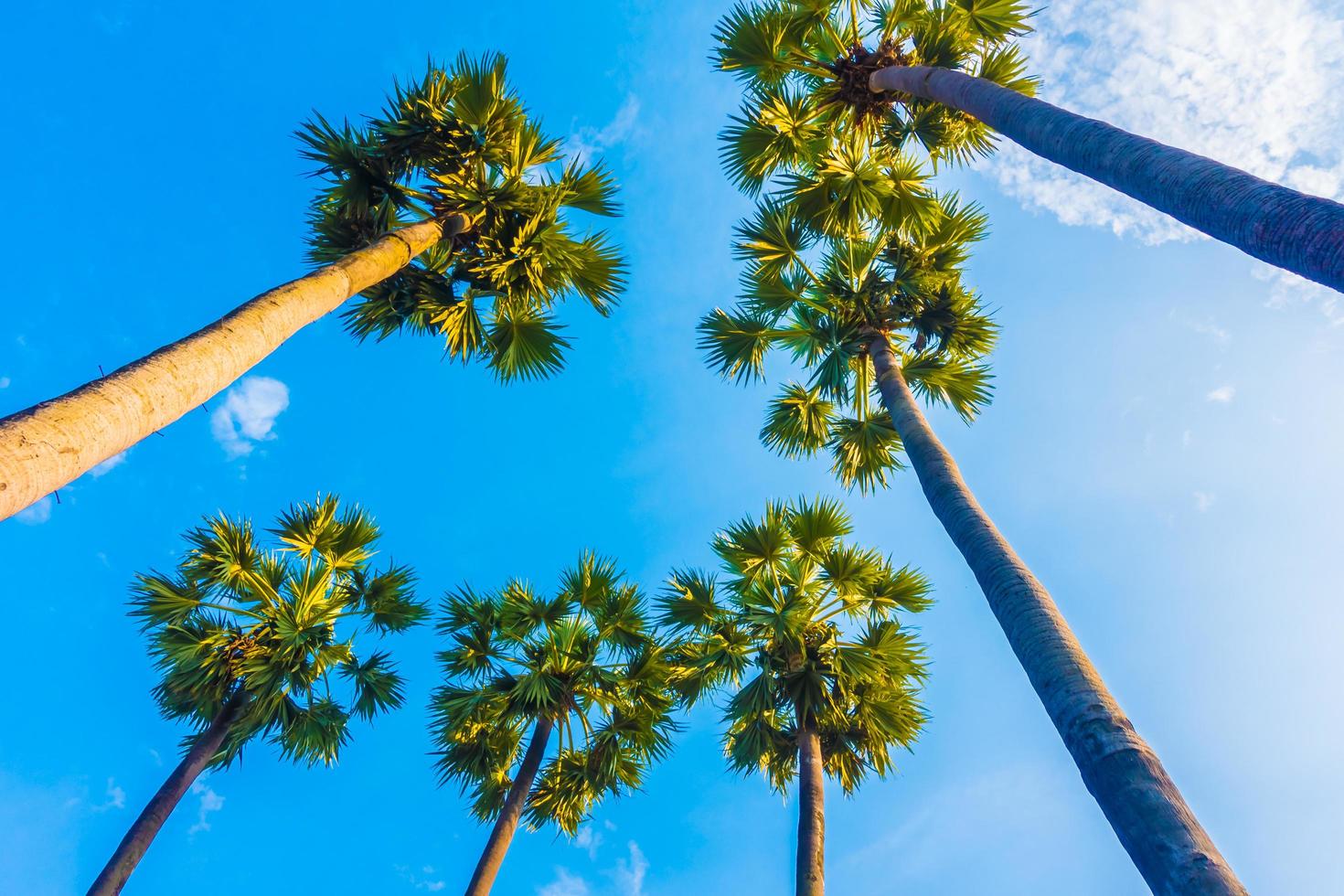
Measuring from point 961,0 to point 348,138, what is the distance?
7.47 m

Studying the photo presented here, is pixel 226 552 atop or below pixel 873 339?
below

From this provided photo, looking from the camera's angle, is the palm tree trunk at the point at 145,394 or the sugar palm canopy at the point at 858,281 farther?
the sugar palm canopy at the point at 858,281

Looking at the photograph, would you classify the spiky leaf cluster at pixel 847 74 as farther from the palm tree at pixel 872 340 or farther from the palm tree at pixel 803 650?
the palm tree at pixel 803 650

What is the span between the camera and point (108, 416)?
3.05 m

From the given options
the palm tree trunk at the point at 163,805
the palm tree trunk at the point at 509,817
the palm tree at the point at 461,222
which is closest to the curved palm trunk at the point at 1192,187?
the palm tree at the point at 461,222

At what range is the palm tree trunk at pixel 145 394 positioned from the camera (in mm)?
2615

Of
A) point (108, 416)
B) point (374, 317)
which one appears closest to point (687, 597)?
point (374, 317)

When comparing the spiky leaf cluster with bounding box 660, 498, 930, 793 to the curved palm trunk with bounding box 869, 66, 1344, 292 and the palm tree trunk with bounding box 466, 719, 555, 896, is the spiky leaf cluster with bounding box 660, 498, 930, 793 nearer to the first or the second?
the palm tree trunk with bounding box 466, 719, 555, 896

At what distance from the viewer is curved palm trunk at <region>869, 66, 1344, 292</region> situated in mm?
3051

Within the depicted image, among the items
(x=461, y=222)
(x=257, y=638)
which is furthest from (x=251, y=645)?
(x=461, y=222)

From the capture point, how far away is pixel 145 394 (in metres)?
3.31

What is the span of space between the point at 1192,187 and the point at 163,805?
35.1ft

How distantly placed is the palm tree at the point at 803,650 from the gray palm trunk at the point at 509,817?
211cm

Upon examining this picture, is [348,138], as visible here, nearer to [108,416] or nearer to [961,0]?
[108,416]
